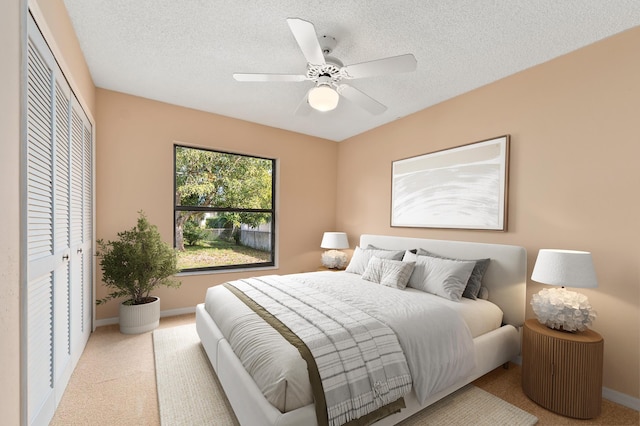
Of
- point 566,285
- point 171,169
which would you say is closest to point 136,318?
point 171,169

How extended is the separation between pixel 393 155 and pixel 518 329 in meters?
2.46

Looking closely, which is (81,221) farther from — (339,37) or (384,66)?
(384,66)

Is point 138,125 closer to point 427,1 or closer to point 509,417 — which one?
point 427,1

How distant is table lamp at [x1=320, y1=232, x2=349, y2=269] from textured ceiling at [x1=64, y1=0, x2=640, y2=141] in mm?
2181

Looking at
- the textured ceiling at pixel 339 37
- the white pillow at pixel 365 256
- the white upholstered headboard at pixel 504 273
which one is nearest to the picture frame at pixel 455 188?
the white upholstered headboard at pixel 504 273

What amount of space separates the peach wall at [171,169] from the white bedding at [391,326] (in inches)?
60.8

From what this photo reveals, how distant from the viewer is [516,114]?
8.94ft

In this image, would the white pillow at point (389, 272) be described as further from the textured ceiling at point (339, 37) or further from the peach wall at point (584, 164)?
the textured ceiling at point (339, 37)

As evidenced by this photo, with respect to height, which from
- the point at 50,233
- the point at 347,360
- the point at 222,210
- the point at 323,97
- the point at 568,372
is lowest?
the point at 568,372

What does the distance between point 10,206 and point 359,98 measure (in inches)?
89.7

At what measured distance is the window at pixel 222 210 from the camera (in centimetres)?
390

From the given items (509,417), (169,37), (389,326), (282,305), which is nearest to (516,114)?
(389,326)

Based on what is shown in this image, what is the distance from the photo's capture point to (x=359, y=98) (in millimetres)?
2484

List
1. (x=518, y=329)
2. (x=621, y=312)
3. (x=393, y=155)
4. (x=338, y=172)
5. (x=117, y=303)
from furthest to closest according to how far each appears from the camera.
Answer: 1. (x=338, y=172)
2. (x=393, y=155)
3. (x=117, y=303)
4. (x=518, y=329)
5. (x=621, y=312)
